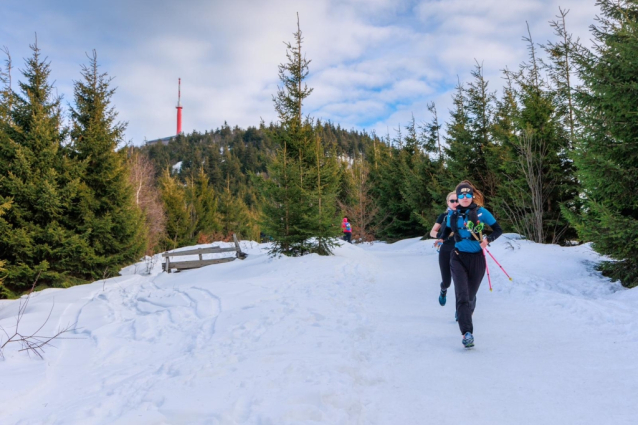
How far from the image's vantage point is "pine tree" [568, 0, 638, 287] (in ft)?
21.8

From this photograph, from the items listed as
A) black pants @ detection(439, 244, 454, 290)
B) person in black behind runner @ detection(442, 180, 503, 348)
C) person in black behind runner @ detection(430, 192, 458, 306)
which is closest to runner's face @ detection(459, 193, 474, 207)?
person in black behind runner @ detection(442, 180, 503, 348)

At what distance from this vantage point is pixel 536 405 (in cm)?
283

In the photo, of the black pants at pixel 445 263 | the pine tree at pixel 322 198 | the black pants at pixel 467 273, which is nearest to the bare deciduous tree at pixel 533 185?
the pine tree at pixel 322 198

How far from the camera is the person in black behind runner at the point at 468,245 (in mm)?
4504

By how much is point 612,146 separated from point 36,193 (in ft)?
56.7

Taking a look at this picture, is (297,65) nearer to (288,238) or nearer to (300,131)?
(300,131)

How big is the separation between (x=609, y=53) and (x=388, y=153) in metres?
27.4

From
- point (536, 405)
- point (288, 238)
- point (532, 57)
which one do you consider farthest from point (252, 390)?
point (532, 57)

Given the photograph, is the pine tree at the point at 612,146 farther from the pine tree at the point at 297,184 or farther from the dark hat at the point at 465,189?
the pine tree at the point at 297,184

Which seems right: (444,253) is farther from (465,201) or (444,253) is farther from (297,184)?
(297,184)

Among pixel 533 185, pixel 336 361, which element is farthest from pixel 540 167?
pixel 336 361

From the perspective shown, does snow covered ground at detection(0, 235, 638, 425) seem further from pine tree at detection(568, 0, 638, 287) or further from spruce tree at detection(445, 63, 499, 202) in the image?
spruce tree at detection(445, 63, 499, 202)

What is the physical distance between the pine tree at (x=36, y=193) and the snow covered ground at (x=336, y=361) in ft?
20.3

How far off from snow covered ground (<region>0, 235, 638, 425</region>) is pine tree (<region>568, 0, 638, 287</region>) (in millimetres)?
958
